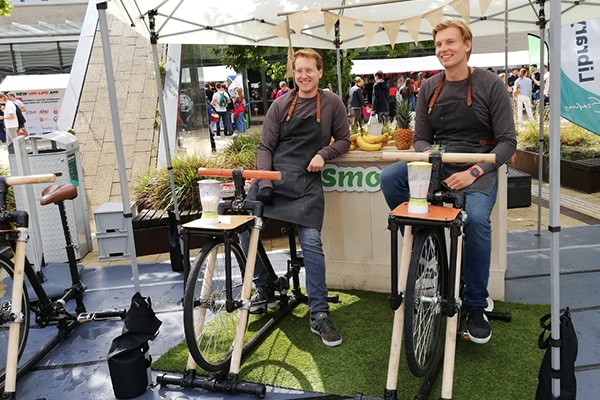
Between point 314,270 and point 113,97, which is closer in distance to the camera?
point 113,97

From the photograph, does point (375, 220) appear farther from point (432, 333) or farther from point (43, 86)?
point (43, 86)

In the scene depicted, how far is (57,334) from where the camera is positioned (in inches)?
162

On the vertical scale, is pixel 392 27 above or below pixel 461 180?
above

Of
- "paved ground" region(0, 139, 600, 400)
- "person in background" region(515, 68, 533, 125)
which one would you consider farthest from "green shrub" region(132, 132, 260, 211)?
"person in background" region(515, 68, 533, 125)

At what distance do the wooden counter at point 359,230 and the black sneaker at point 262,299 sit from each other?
73cm

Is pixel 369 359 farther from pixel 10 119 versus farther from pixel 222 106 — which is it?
pixel 222 106

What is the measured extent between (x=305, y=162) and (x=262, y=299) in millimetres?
1076

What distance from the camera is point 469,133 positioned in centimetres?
343

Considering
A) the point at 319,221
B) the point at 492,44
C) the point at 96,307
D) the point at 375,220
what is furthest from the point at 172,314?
the point at 492,44

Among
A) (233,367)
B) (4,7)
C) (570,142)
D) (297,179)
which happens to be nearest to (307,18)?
(297,179)

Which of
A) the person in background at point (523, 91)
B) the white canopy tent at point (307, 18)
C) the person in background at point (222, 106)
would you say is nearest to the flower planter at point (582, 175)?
the white canopy tent at point (307, 18)

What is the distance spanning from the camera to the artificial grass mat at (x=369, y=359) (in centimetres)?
310

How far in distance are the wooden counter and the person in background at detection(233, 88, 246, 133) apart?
15.1 meters

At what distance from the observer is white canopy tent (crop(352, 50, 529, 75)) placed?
2436 cm
